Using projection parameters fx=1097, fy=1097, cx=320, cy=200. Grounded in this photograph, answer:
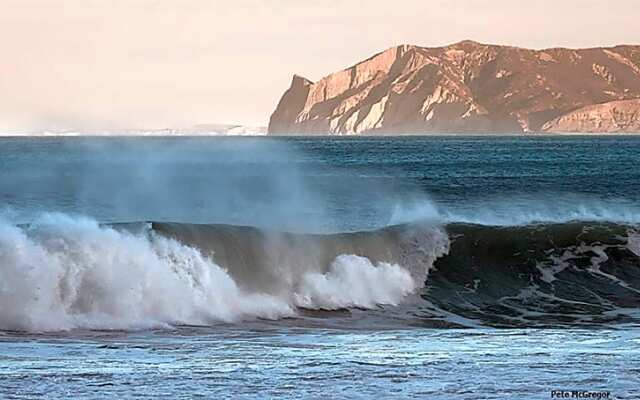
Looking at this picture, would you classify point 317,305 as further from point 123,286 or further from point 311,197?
point 311,197

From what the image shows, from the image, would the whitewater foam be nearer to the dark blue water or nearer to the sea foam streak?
the sea foam streak

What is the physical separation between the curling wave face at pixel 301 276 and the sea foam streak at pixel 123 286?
2 centimetres

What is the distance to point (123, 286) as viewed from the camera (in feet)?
63.0

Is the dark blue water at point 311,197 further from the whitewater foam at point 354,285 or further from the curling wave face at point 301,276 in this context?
the whitewater foam at point 354,285

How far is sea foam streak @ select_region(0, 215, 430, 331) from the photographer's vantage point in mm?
17906

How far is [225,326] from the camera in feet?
60.5

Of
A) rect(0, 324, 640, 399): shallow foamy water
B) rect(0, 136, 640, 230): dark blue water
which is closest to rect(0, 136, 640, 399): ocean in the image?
rect(0, 324, 640, 399): shallow foamy water

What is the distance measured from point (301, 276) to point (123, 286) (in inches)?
176

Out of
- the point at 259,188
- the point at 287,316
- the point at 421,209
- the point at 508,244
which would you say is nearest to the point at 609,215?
the point at 421,209

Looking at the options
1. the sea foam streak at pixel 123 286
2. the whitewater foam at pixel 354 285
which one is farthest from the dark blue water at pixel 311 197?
the sea foam streak at pixel 123 286

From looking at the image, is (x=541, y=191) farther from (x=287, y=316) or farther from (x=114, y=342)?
(x=114, y=342)

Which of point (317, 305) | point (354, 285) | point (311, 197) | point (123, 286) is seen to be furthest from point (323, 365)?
point (311, 197)

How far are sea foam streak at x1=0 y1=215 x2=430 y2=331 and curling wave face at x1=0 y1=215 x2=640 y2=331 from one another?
2cm

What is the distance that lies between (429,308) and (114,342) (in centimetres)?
817
